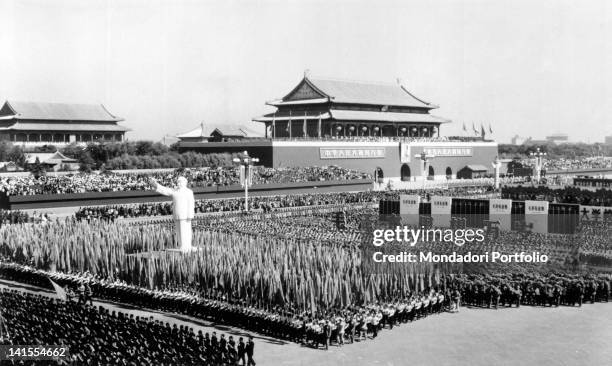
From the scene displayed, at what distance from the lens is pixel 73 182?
135 feet

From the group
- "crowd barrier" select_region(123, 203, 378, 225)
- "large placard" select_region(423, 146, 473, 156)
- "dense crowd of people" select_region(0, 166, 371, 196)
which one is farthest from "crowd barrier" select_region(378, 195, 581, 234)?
"large placard" select_region(423, 146, 473, 156)

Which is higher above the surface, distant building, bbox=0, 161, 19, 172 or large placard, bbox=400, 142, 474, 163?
large placard, bbox=400, 142, 474, 163

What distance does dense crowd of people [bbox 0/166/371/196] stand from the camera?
38.8 m

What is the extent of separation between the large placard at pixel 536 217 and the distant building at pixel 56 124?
4936 centimetres

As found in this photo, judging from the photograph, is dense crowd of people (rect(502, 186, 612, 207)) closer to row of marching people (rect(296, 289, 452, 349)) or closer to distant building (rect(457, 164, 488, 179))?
row of marching people (rect(296, 289, 452, 349))

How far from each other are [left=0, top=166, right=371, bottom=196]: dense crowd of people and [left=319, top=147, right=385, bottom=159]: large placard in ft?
6.00

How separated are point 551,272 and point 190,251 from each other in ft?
35.6

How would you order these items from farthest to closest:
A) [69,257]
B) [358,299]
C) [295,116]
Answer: [295,116]
[69,257]
[358,299]

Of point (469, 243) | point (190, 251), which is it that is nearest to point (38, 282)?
point (190, 251)

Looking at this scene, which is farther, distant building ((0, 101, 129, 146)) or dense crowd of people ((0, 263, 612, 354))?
distant building ((0, 101, 129, 146))

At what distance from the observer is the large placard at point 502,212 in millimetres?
27266

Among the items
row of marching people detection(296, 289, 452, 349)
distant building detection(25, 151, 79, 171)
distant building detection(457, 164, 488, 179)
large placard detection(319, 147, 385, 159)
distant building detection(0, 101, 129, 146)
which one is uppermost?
distant building detection(0, 101, 129, 146)

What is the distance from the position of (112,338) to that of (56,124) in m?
55.8

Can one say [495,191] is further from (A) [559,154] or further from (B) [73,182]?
(A) [559,154]
